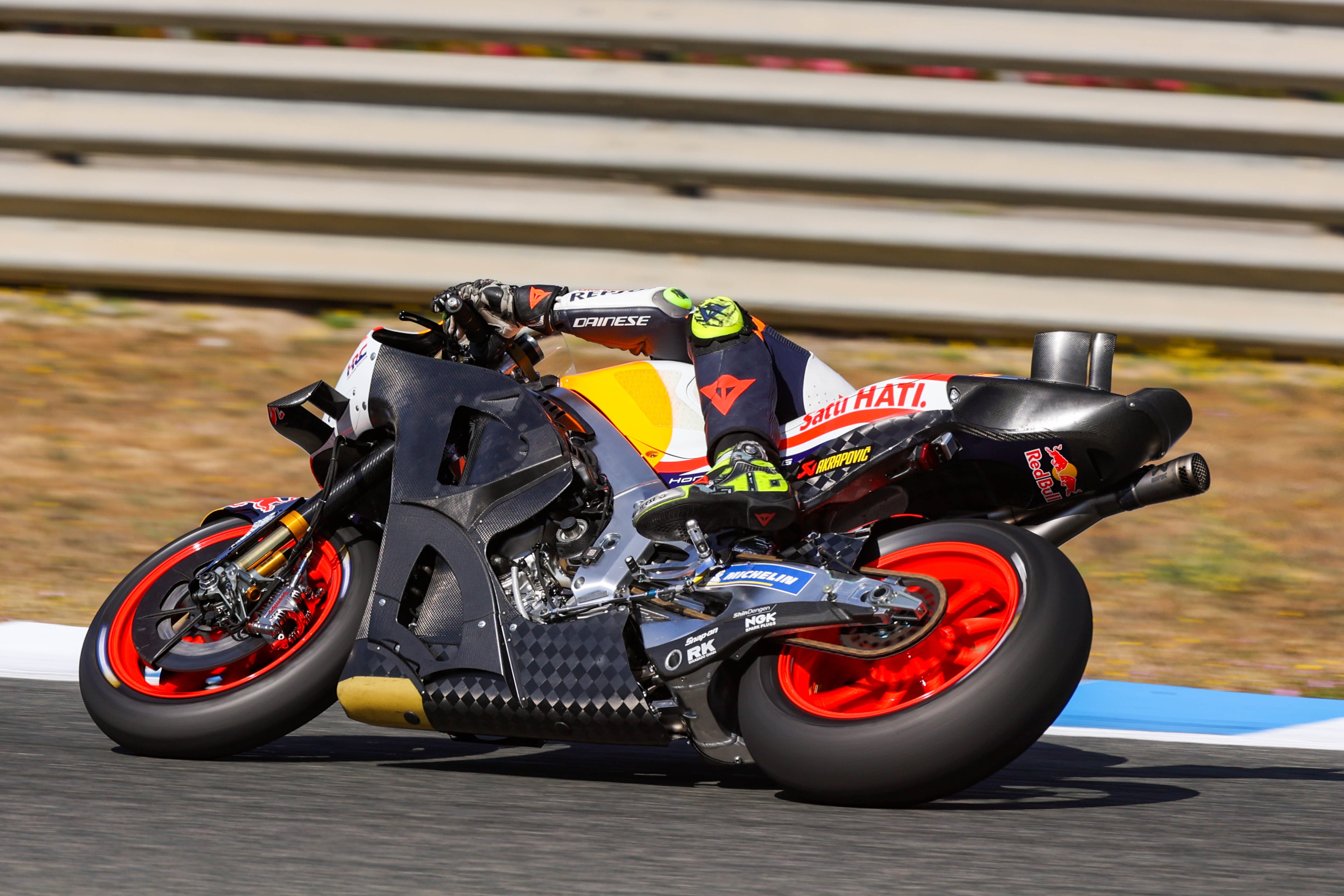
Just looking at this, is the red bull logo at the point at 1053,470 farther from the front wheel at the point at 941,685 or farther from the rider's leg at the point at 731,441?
the rider's leg at the point at 731,441

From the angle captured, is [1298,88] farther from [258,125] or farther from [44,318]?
[44,318]

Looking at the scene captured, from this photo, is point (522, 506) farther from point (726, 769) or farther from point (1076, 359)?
point (1076, 359)

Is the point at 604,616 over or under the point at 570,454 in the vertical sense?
under

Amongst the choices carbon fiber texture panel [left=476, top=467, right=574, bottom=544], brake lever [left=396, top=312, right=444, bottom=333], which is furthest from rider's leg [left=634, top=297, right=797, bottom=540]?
brake lever [left=396, top=312, right=444, bottom=333]

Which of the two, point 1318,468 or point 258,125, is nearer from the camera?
point 1318,468

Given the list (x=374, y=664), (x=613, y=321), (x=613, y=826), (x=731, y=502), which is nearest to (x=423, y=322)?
(x=613, y=321)

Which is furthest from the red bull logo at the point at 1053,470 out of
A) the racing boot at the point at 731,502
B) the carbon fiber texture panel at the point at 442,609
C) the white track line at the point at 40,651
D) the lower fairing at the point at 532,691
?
the white track line at the point at 40,651

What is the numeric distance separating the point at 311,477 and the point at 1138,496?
381 cm

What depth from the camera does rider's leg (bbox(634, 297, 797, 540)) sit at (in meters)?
3.11

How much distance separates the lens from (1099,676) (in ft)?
15.4

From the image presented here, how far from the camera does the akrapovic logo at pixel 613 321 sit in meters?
3.50

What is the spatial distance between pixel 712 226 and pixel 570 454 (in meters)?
2.96

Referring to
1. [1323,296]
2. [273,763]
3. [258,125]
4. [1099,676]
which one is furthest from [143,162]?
[1323,296]

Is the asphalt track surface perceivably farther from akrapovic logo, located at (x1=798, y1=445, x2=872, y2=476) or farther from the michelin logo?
akrapovic logo, located at (x1=798, y1=445, x2=872, y2=476)
